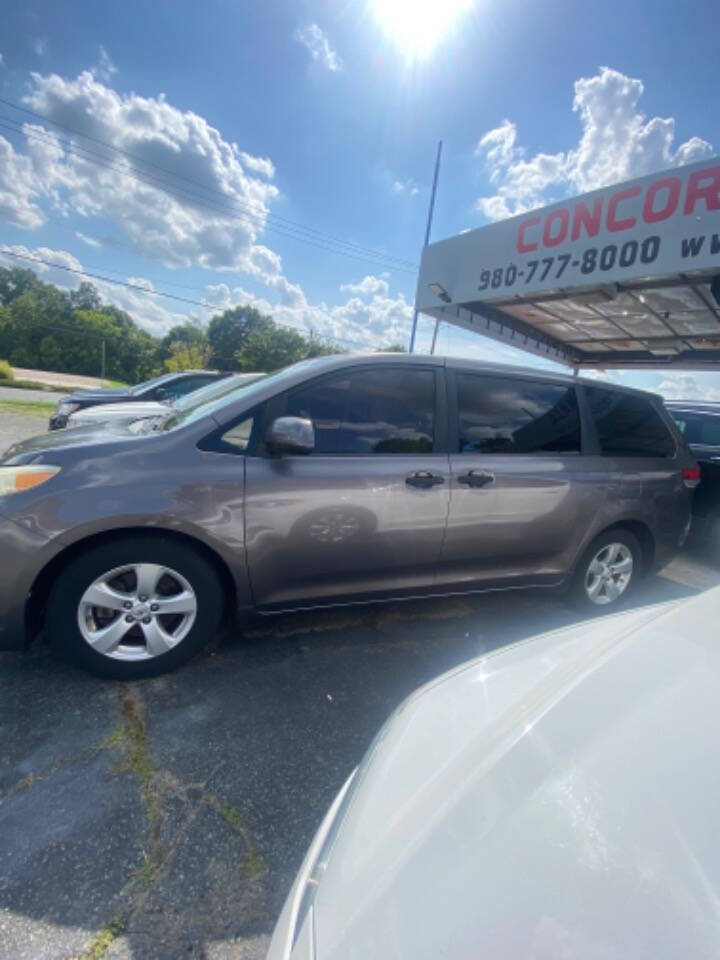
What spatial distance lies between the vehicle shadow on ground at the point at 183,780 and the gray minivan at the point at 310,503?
11.0 inches

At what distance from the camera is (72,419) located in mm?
5781

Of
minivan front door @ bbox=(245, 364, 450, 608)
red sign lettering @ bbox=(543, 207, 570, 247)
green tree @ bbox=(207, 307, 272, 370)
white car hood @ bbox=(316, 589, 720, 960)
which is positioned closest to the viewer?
white car hood @ bbox=(316, 589, 720, 960)

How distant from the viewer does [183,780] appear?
1768 millimetres

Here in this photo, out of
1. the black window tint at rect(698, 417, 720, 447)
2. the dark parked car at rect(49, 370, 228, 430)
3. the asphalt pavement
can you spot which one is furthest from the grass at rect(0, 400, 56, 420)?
the black window tint at rect(698, 417, 720, 447)

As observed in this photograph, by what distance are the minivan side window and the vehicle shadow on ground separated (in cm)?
111

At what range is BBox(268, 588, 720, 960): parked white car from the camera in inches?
26.1

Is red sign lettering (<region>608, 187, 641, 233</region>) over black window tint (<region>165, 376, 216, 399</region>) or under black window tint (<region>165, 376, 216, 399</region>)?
over

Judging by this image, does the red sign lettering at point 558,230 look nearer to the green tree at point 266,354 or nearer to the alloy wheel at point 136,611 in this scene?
the alloy wheel at point 136,611

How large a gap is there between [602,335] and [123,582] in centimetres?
1001

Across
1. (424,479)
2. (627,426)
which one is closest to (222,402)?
(424,479)

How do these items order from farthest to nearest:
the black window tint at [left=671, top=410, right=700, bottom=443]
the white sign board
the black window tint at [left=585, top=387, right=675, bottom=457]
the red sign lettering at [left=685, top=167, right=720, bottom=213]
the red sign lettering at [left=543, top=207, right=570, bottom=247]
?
the red sign lettering at [left=543, top=207, right=570, bottom=247] < the black window tint at [left=671, top=410, right=700, bottom=443] < the white sign board < the red sign lettering at [left=685, top=167, right=720, bottom=213] < the black window tint at [left=585, top=387, right=675, bottom=457]

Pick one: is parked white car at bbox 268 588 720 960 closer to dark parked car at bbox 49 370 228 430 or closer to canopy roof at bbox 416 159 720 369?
canopy roof at bbox 416 159 720 369

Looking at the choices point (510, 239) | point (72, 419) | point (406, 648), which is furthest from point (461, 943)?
point (510, 239)

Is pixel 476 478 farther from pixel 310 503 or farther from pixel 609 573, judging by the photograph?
pixel 609 573
